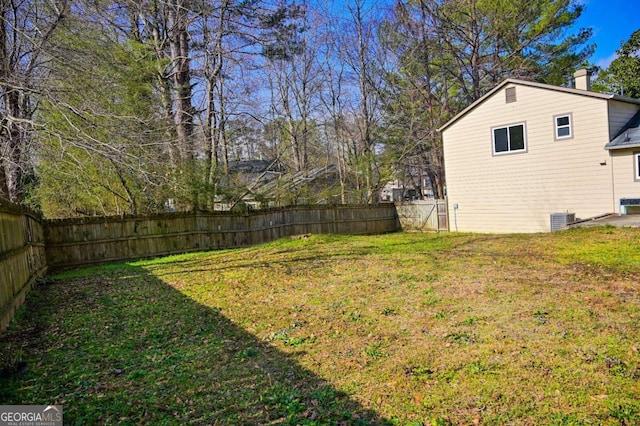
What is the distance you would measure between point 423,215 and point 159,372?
15.4 metres

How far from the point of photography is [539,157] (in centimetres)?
1337

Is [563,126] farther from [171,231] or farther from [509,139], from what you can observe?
[171,231]

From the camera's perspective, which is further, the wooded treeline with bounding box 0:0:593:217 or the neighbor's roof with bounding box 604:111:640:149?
the neighbor's roof with bounding box 604:111:640:149

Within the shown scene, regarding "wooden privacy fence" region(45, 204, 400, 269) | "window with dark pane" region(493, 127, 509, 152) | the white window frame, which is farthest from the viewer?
"window with dark pane" region(493, 127, 509, 152)

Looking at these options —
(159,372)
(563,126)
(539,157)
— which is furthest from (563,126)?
(159,372)

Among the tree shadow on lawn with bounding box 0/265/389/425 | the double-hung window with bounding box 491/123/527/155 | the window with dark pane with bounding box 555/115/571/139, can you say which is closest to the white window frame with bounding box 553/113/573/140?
the window with dark pane with bounding box 555/115/571/139

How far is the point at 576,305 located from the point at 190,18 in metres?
12.8

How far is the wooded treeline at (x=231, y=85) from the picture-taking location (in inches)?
312

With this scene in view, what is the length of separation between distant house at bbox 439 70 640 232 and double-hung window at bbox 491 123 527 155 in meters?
0.03

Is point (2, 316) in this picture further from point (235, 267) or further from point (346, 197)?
point (346, 197)

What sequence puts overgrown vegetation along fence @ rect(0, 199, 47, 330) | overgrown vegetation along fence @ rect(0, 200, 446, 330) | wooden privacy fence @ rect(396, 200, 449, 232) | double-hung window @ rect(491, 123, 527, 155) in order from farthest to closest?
wooden privacy fence @ rect(396, 200, 449, 232)
double-hung window @ rect(491, 123, 527, 155)
overgrown vegetation along fence @ rect(0, 200, 446, 330)
overgrown vegetation along fence @ rect(0, 199, 47, 330)

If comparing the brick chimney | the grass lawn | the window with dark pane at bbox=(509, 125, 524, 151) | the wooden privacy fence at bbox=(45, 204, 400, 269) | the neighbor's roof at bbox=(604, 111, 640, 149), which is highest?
the brick chimney

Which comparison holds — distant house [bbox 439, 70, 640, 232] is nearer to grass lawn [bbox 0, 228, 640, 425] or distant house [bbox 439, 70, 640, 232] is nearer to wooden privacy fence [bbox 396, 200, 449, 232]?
wooden privacy fence [bbox 396, 200, 449, 232]

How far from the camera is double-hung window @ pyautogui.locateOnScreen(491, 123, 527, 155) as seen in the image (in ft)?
45.2
